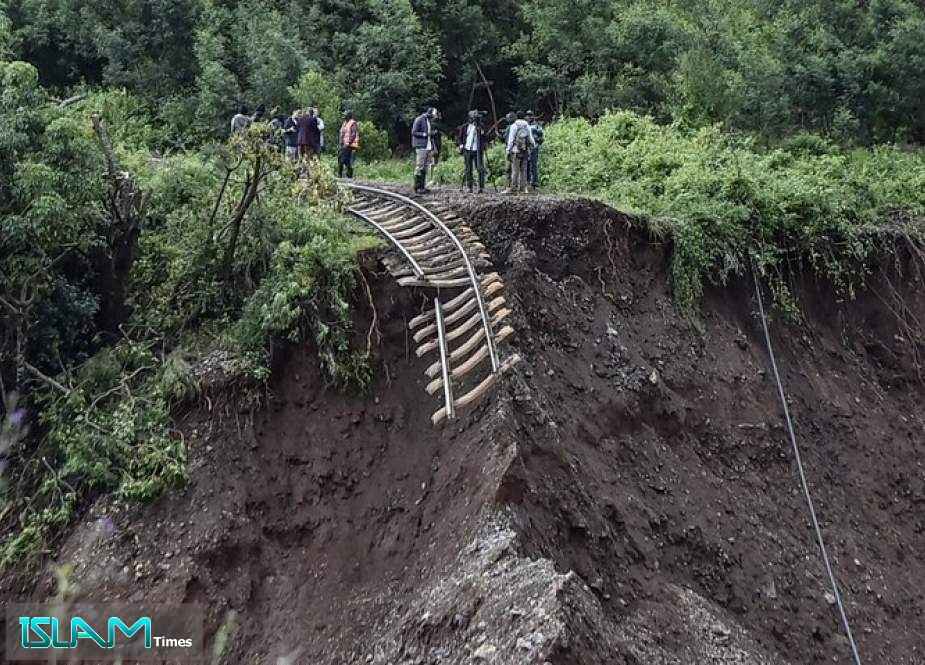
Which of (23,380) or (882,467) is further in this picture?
(882,467)

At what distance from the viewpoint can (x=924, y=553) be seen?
11836mm

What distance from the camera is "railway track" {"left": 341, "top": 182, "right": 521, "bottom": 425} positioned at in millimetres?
9172

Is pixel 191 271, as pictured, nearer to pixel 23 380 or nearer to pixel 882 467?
pixel 23 380

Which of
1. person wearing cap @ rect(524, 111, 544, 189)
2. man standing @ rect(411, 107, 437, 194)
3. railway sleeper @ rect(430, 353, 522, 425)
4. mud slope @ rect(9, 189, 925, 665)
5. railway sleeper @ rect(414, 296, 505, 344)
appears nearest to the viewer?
mud slope @ rect(9, 189, 925, 665)

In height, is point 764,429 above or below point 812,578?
above

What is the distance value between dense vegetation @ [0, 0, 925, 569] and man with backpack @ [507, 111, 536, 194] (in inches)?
46.2

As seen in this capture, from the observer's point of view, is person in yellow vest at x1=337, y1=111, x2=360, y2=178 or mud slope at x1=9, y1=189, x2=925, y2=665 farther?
person in yellow vest at x1=337, y1=111, x2=360, y2=178

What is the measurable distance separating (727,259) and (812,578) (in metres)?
4.32

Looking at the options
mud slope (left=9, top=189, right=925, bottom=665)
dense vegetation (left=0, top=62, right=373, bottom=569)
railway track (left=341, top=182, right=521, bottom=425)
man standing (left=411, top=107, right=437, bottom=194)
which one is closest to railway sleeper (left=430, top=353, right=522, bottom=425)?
railway track (left=341, top=182, right=521, bottom=425)

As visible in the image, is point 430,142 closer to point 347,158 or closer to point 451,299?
point 347,158

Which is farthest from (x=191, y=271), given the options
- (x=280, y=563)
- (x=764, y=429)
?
(x=764, y=429)

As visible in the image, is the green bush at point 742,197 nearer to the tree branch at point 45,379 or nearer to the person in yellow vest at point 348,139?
the person in yellow vest at point 348,139

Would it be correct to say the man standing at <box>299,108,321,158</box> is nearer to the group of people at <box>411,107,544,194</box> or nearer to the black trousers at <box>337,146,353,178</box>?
the black trousers at <box>337,146,353,178</box>

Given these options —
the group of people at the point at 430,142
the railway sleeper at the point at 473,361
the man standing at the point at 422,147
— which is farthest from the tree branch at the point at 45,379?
the man standing at the point at 422,147
